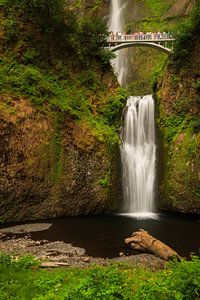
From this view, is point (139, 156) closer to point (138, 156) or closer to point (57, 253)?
point (138, 156)

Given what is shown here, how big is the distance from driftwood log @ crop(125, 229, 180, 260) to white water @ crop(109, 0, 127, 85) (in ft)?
94.5

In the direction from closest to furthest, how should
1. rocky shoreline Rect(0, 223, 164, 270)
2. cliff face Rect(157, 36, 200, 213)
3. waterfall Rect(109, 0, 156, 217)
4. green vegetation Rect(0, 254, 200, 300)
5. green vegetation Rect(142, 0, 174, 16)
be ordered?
Answer: green vegetation Rect(0, 254, 200, 300) < rocky shoreline Rect(0, 223, 164, 270) < cliff face Rect(157, 36, 200, 213) < waterfall Rect(109, 0, 156, 217) < green vegetation Rect(142, 0, 174, 16)

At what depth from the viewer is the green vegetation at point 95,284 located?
6180 mm

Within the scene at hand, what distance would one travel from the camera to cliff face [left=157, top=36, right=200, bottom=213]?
1798 centimetres

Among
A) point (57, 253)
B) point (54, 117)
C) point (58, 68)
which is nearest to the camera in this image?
point (57, 253)

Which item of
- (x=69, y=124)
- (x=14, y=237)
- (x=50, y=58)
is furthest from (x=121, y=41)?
(x=14, y=237)

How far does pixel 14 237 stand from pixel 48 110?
8.11 metres

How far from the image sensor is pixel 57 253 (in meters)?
11.8

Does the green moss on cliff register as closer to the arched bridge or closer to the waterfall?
the waterfall

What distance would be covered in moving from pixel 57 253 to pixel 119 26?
40.9 meters


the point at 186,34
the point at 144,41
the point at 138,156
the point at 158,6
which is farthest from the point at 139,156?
the point at 158,6

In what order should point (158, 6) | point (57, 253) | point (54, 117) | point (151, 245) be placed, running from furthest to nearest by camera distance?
point (158, 6) < point (54, 117) < point (151, 245) < point (57, 253)

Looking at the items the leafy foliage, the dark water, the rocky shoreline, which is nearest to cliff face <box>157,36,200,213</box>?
the leafy foliage

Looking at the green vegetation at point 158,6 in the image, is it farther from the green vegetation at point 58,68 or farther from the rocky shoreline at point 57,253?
the rocky shoreline at point 57,253
